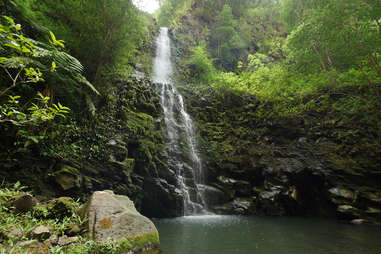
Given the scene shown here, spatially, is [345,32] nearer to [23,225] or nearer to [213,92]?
[213,92]

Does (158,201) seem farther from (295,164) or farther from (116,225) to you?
(295,164)

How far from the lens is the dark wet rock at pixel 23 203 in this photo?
3.53 meters

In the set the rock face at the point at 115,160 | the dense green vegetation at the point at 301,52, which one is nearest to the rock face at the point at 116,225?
the rock face at the point at 115,160

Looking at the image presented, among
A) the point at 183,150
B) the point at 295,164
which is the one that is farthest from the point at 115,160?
the point at 295,164

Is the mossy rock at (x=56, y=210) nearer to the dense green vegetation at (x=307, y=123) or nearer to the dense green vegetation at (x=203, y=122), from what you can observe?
the dense green vegetation at (x=203, y=122)

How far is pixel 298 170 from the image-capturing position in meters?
10.5

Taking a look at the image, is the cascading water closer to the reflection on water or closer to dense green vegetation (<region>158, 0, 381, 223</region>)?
dense green vegetation (<region>158, 0, 381, 223</region>)

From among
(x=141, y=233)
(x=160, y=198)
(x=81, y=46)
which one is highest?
(x=81, y=46)

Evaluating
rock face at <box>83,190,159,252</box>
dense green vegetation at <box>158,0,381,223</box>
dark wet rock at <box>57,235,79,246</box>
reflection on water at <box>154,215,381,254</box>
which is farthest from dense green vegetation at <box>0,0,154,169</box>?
dense green vegetation at <box>158,0,381,223</box>

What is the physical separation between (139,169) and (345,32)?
10.3 metres

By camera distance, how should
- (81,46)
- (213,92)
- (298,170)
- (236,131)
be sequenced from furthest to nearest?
(213,92) < (236,131) < (298,170) < (81,46)

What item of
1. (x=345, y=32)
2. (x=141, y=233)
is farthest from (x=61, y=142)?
(x=345, y=32)

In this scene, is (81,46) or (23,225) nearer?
(23,225)

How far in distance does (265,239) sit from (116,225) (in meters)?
4.16
